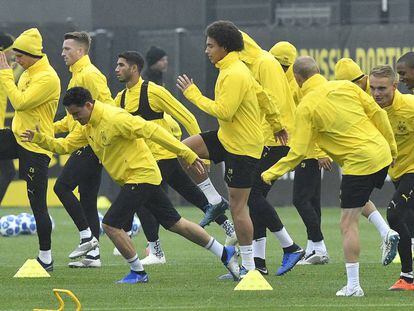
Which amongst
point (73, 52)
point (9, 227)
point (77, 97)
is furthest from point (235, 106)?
point (9, 227)

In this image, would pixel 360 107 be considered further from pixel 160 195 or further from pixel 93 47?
pixel 93 47

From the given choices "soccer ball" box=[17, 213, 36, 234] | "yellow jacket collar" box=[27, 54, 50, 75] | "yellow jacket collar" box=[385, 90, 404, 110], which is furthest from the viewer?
"soccer ball" box=[17, 213, 36, 234]

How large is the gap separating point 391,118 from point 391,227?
102 centimetres

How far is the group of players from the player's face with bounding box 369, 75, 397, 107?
0.01 metres

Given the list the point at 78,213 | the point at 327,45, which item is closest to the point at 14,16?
the point at 327,45

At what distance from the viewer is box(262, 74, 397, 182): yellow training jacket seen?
470 inches

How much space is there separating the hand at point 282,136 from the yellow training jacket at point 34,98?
7.98 feet

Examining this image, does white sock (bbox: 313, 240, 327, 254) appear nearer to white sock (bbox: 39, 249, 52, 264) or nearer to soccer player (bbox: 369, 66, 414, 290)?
soccer player (bbox: 369, 66, 414, 290)

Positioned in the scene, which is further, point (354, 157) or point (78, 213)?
point (78, 213)

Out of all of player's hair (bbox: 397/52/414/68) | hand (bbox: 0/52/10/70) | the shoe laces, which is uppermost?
player's hair (bbox: 397/52/414/68)

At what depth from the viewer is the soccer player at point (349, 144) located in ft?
38.9

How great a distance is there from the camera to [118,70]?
14.9 metres

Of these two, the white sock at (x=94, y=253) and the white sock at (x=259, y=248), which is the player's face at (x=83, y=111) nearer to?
the white sock at (x=259, y=248)

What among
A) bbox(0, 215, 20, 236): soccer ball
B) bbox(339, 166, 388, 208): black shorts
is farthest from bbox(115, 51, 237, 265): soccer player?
bbox(0, 215, 20, 236): soccer ball
